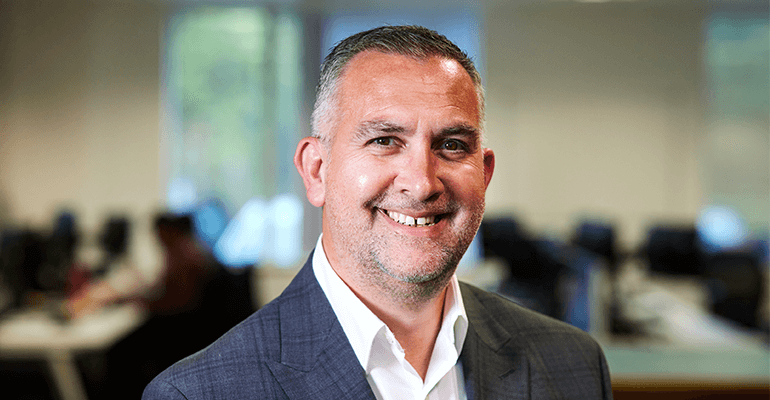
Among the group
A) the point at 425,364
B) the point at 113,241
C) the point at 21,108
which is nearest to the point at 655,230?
the point at 113,241

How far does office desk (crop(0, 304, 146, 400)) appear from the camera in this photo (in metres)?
3.02

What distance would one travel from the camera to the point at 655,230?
20.5 ft

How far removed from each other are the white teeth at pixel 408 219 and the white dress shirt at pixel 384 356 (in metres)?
0.14

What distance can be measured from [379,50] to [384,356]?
18.1 inches

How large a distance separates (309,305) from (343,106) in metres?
0.31

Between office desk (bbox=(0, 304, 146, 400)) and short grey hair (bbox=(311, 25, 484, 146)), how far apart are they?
226 centimetres

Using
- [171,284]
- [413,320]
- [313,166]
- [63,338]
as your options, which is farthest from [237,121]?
[413,320]

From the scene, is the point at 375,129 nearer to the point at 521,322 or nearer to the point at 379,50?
the point at 379,50

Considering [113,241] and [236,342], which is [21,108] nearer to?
[113,241]

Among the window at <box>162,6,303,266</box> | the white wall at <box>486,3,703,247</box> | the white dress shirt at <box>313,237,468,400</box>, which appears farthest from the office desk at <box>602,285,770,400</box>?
the window at <box>162,6,303,266</box>

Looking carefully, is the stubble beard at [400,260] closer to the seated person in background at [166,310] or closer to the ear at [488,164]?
the ear at [488,164]

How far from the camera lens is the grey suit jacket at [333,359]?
90 cm

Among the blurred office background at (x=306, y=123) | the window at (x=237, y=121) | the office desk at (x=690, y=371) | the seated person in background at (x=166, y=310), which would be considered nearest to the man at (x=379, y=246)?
the office desk at (x=690, y=371)

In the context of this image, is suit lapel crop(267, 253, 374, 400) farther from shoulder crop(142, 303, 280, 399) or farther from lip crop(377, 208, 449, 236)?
lip crop(377, 208, 449, 236)
